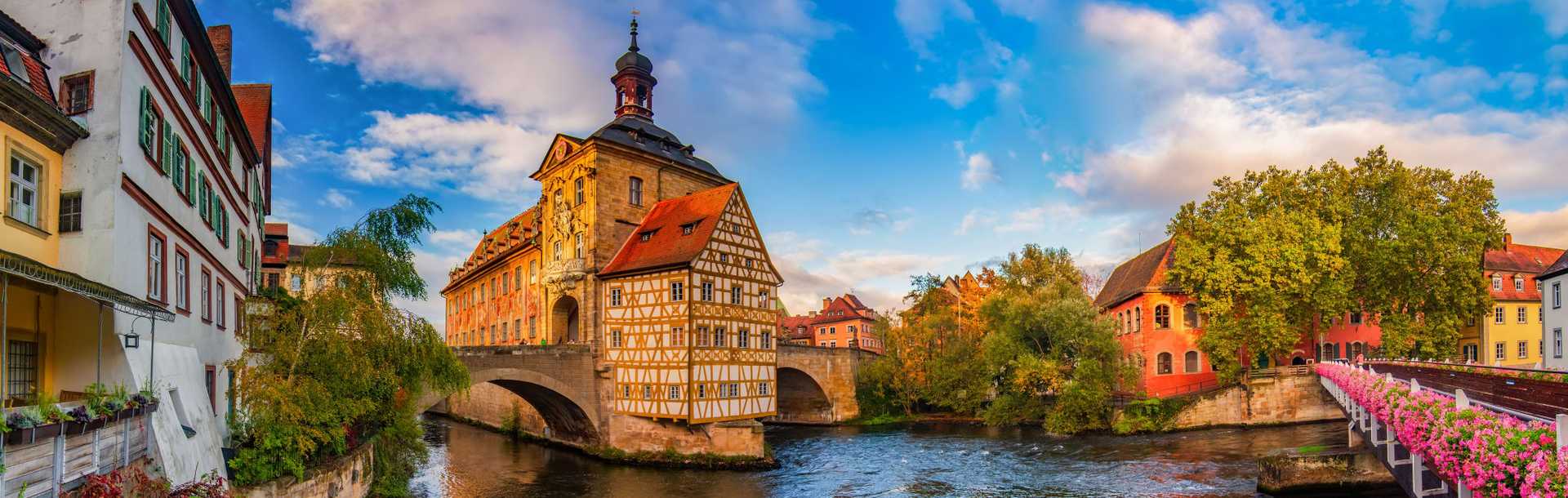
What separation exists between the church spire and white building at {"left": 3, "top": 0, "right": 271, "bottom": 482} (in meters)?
21.5

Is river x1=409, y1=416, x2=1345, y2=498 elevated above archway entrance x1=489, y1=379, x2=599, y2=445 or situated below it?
below

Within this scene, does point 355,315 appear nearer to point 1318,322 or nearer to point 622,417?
point 622,417

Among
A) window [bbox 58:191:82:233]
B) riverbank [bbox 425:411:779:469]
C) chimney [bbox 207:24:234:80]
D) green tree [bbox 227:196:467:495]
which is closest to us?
window [bbox 58:191:82:233]

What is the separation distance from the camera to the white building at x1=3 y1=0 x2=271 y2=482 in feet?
31.0

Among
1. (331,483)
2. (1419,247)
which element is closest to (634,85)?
(331,483)

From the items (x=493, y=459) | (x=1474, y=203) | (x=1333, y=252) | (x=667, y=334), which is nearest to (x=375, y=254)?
(x=667, y=334)

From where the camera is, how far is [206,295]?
48.9 feet

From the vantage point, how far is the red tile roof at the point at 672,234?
2903 cm

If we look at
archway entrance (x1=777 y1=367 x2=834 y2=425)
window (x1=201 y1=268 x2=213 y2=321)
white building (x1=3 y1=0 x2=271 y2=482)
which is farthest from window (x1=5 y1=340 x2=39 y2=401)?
archway entrance (x1=777 y1=367 x2=834 y2=425)

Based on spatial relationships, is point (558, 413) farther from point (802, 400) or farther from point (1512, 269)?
point (1512, 269)

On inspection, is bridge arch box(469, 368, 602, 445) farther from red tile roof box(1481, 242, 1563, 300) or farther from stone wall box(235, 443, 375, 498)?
red tile roof box(1481, 242, 1563, 300)

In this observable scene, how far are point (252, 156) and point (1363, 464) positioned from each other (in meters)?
27.5

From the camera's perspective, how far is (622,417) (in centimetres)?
2962

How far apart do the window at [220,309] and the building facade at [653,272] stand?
44.8 feet
